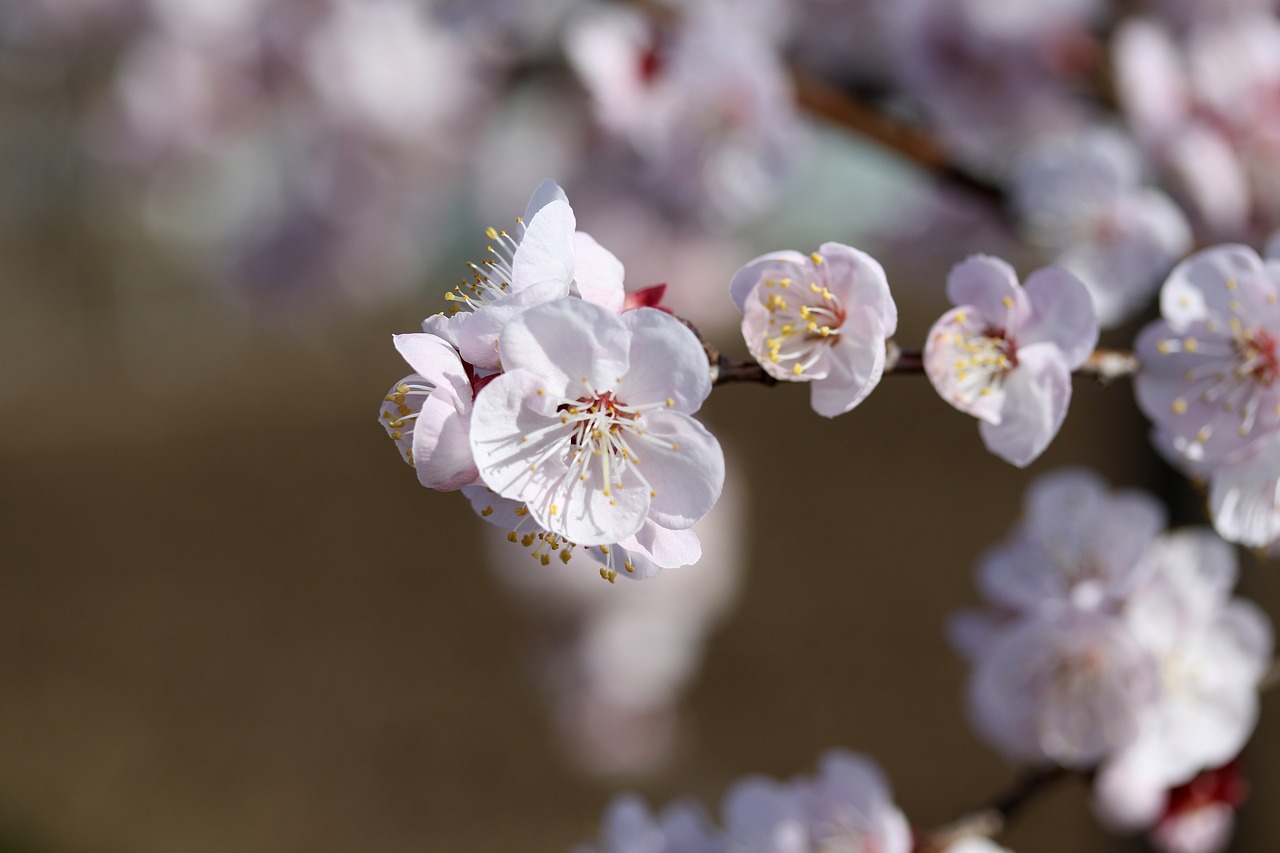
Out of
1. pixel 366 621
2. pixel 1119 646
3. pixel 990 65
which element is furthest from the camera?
pixel 366 621

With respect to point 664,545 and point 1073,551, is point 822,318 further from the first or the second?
point 1073,551

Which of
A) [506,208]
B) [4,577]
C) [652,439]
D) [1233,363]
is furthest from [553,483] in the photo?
[4,577]

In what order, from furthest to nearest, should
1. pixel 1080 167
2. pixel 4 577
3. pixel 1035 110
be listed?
1. pixel 4 577
2. pixel 1035 110
3. pixel 1080 167

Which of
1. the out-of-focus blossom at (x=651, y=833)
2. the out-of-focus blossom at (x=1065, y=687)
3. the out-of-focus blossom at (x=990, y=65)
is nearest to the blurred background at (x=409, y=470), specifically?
the out-of-focus blossom at (x=990, y=65)

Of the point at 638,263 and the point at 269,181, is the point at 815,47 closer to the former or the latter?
the point at 638,263

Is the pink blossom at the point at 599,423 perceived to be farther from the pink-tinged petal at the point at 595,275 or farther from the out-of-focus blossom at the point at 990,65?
the out-of-focus blossom at the point at 990,65

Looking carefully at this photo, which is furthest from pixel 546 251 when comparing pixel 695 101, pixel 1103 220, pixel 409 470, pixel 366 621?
pixel 366 621

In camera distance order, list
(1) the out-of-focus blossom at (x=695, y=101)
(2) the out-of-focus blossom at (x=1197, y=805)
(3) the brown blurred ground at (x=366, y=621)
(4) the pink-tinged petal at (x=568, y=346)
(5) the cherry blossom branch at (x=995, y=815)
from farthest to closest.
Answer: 1. (3) the brown blurred ground at (x=366, y=621)
2. (1) the out-of-focus blossom at (x=695, y=101)
3. (2) the out-of-focus blossom at (x=1197, y=805)
4. (5) the cherry blossom branch at (x=995, y=815)
5. (4) the pink-tinged petal at (x=568, y=346)
